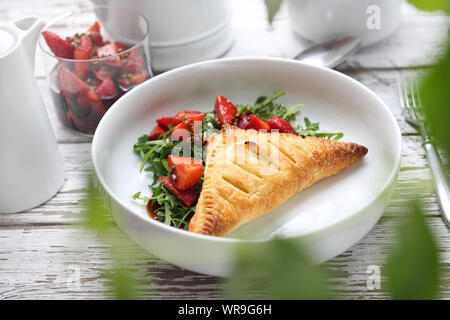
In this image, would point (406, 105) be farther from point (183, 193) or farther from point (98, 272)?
point (98, 272)

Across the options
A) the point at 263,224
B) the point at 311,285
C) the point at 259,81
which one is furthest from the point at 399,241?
the point at 259,81

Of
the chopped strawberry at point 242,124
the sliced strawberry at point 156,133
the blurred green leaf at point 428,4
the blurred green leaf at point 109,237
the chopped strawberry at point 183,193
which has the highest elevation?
the blurred green leaf at point 428,4

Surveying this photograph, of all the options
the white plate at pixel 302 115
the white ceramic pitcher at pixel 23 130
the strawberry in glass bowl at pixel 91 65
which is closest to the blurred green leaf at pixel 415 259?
the white plate at pixel 302 115

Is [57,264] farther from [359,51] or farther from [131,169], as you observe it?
[359,51]

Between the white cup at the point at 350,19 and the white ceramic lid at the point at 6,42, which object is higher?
the white ceramic lid at the point at 6,42

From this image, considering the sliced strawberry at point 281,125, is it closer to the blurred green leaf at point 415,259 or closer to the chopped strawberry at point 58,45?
the chopped strawberry at point 58,45

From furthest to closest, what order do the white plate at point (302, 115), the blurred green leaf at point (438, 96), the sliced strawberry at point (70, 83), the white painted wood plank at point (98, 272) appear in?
the sliced strawberry at point (70, 83) < the white painted wood plank at point (98, 272) < the white plate at point (302, 115) < the blurred green leaf at point (438, 96)
